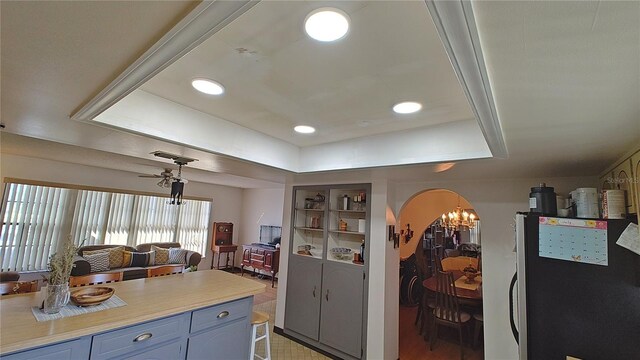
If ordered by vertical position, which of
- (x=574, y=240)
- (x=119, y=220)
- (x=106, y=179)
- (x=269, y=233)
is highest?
(x=106, y=179)

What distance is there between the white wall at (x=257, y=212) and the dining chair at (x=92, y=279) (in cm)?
420

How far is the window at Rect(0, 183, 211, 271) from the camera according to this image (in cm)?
443

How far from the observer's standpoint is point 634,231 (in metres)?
1.28

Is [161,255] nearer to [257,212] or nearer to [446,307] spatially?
[257,212]

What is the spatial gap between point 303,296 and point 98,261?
374 centimetres

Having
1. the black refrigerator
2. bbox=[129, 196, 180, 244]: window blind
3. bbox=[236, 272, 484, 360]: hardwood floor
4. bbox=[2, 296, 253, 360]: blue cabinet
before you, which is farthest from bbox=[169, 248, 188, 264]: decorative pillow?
the black refrigerator

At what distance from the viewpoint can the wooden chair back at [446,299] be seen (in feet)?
10.8

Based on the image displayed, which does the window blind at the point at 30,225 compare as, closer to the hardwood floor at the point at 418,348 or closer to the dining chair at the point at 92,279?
the dining chair at the point at 92,279

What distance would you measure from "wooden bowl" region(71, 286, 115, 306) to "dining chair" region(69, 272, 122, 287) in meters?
0.50

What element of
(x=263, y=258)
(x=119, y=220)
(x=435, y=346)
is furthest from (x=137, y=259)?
(x=435, y=346)

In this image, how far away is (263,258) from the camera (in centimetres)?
635

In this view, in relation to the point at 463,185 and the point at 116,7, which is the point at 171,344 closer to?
the point at 116,7

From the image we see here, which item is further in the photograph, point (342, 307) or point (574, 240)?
point (342, 307)

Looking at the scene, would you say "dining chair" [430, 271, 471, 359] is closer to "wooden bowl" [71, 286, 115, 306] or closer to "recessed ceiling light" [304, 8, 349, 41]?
"recessed ceiling light" [304, 8, 349, 41]
